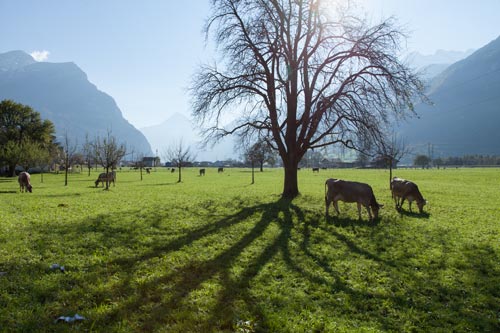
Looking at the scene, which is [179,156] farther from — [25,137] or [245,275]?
[245,275]

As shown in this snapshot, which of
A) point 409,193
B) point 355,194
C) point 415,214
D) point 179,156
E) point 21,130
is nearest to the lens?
A: point 355,194

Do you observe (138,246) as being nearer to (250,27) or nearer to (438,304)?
(438,304)

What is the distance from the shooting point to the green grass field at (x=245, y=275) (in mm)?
5570

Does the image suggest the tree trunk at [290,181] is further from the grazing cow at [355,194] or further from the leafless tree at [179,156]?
the leafless tree at [179,156]

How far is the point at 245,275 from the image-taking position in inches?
304

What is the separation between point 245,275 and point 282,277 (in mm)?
942

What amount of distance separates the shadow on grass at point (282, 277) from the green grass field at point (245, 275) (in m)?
0.03

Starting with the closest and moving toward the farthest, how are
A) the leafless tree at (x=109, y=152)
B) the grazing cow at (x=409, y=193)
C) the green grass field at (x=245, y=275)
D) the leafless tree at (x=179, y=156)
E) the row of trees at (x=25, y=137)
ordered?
the green grass field at (x=245, y=275) → the grazing cow at (x=409, y=193) → the leafless tree at (x=109, y=152) → the leafless tree at (x=179, y=156) → the row of trees at (x=25, y=137)

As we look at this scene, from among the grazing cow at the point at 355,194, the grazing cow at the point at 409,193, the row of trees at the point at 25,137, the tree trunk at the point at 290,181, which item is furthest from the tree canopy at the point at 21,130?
the grazing cow at the point at 409,193

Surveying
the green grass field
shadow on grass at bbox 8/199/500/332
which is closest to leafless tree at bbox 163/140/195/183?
the green grass field

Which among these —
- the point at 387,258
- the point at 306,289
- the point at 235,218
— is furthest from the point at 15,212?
the point at 387,258

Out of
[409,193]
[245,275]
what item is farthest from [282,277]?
[409,193]

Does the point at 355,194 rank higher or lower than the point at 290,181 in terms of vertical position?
lower

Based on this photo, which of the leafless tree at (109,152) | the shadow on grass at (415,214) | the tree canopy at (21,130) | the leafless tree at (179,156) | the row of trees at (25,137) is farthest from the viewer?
the tree canopy at (21,130)
